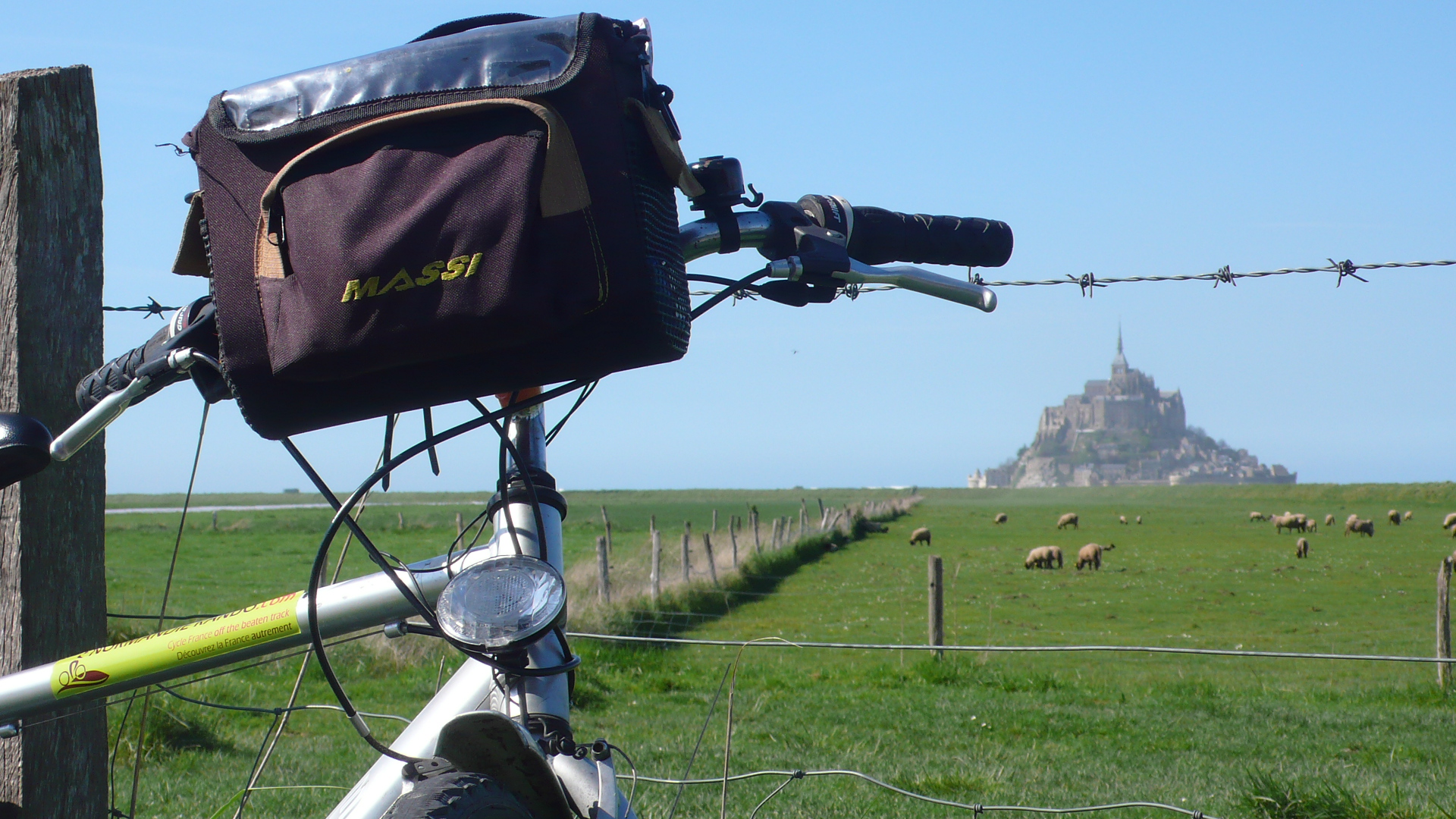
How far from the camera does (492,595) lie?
157cm

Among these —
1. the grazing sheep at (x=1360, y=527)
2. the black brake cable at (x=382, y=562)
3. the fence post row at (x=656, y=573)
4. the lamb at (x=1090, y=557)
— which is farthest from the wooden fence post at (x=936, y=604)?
the grazing sheep at (x=1360, y=527)

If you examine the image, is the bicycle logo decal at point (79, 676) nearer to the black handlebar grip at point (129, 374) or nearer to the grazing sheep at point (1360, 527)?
the black handlebar grip at point (129, 374)

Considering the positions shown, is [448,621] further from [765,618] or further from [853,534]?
[853,534]

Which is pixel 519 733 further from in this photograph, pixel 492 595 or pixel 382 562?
pixel 382 562

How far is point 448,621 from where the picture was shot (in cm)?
155

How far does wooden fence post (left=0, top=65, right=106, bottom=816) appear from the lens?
2.78 m

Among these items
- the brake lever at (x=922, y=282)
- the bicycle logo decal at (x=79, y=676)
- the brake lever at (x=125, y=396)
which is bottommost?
the bicycle logo decal at (x=79, y=676)

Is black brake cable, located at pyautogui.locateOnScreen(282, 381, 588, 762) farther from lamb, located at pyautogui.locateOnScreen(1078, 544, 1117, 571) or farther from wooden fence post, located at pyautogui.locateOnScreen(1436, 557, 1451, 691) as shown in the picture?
lamb, located at pyautogui.locateOnScreen(1078, 544, 1117, 571)

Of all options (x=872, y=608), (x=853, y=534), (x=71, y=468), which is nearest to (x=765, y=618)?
(x=872, y=608)

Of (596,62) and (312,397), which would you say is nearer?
(596,62)

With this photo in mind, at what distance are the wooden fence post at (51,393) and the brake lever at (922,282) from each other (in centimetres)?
211

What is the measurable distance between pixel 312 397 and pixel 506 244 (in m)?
0.42

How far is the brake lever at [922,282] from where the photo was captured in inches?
70.5

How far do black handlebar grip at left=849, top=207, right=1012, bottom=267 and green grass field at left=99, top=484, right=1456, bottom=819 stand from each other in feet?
11.2
